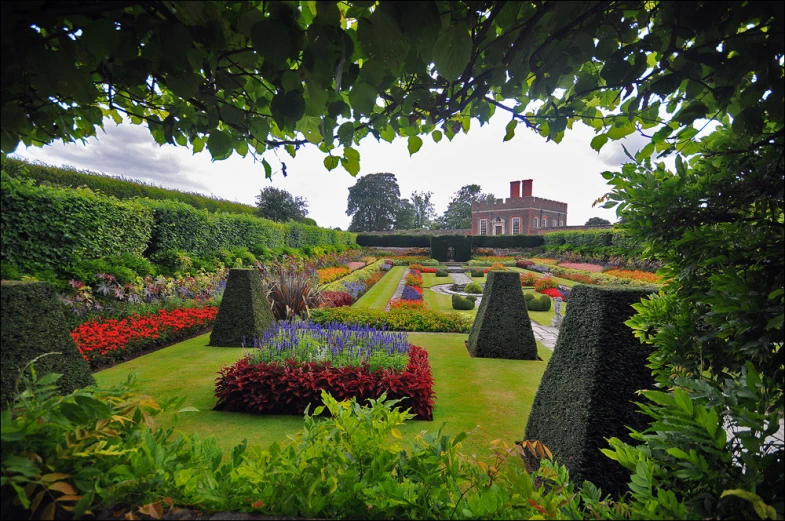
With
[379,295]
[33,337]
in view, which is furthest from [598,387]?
[379,295]

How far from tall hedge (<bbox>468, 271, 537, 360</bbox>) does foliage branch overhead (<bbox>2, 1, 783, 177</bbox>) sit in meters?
5.36

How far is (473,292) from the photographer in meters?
14.8

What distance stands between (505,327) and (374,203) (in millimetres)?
65565

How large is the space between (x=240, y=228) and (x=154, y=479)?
633 inches

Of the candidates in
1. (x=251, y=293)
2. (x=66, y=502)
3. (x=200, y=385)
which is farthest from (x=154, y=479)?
(x=251, y=293)

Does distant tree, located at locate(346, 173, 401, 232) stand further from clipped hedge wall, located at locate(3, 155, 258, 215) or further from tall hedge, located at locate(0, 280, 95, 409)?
tall hedge, located at locate(0, 280, 95, 409)

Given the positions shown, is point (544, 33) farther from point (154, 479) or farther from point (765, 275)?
point (154, 479)

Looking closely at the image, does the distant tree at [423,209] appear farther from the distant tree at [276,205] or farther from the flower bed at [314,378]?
the flower bed at [314,378]

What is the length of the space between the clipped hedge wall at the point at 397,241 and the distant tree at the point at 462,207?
112 feet

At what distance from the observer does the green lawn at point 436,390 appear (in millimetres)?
4059

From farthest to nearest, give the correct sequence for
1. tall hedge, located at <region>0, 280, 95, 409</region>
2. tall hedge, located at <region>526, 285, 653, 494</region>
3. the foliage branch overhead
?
tall hedge, located at <region>526, 285, 653, 494</region> → tall hedge, located at <region>0, 280, 95, 409</region> → the foliage branch overhead

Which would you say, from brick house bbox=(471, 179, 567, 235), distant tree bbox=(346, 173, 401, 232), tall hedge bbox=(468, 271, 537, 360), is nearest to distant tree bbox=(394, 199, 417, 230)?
distant tree bbox=(346, 173, 401, 232)

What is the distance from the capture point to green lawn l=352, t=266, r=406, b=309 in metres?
12.0

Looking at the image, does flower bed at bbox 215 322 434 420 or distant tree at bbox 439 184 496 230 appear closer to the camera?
flower bed at bbox 215 322 434 420
